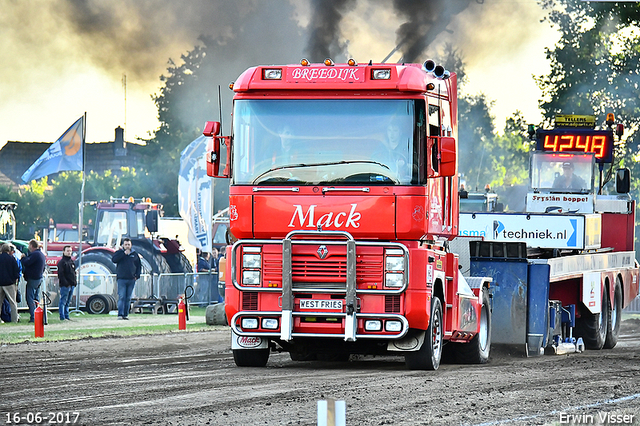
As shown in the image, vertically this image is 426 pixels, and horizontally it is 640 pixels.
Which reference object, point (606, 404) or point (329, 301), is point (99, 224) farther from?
point (606, 404)

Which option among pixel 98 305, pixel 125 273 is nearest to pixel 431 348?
pixel 125 273

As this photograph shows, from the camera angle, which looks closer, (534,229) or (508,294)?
(508,294)

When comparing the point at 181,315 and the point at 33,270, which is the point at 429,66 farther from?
the point at 33,270

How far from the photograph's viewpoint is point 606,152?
24812 mm

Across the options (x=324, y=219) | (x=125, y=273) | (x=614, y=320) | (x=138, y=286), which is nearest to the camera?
(x=324, y=219)

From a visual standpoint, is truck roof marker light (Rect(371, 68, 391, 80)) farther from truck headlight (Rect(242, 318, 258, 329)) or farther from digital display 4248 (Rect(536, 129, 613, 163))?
digital display 4248 (Rect(536, 129, 613, 163))

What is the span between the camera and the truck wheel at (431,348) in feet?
46.2

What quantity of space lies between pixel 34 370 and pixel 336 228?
409cm

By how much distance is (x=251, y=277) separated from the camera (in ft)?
45.4

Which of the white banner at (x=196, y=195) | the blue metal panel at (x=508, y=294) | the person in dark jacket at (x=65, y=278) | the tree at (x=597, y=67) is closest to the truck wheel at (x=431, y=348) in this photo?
the blue metal panel at (x=508, y=294)

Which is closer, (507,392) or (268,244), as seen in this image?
(507,392)

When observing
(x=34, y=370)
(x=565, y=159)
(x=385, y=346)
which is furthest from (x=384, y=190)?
(x=565, y=159)

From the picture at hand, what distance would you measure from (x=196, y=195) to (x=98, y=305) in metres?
3.74

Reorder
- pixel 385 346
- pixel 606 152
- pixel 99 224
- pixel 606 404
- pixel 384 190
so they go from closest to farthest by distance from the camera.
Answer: pixel 606 404 → pixel 384 190 → pixel 385 346 → pixel 606 152 → pixel 99 224
